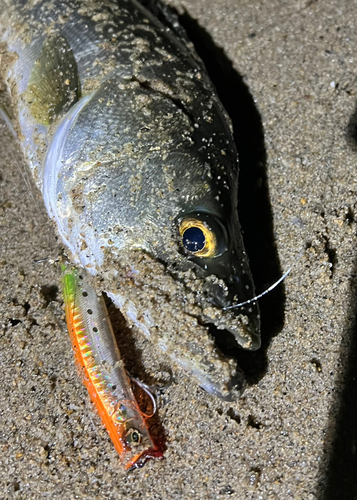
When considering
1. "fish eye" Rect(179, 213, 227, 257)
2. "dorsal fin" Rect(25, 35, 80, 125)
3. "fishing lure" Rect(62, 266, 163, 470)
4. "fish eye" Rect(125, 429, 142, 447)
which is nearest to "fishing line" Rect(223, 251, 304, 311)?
"fish eye" Rect(179, 213, 227, 257)

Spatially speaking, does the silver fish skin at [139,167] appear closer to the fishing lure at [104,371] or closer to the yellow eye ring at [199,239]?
the yellow eye ring at [199,239]

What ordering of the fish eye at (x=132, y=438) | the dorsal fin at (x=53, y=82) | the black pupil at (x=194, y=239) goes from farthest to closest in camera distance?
the dorsal fin at (x=53, y=82) < the fish eye at (x=132, y=438) < the black pupil at (x=194, y=239)

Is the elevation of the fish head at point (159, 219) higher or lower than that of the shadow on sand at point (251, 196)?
higher

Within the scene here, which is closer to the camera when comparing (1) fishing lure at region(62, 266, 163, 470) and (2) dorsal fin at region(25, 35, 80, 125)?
(1) fishing lure at region(62, 266, 163, 470)

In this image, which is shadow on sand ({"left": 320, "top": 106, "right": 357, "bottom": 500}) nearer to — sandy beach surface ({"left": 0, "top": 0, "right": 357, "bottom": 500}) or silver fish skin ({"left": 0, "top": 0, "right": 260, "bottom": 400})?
sandy beach surface ({"left": 0, "top": 0, "right": 357, "bottom": 500})

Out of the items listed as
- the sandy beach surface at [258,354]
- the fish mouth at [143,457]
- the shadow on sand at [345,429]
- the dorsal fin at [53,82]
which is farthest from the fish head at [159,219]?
the shadow on sand at [345,429]

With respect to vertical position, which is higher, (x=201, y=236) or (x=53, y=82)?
(x=53, y=82)

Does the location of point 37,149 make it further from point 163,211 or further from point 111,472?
point 111,472

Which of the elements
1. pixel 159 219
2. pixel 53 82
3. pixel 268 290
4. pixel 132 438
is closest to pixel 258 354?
pixel 268 290

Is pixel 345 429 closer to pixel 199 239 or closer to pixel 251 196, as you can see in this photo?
pixel 199 239
